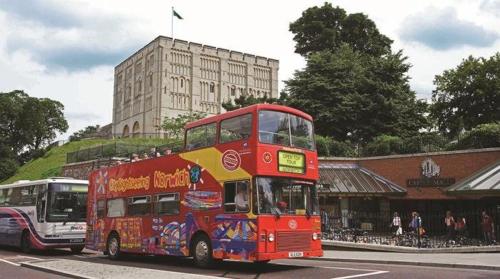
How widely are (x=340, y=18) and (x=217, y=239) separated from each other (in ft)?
146

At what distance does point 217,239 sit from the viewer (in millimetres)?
14680

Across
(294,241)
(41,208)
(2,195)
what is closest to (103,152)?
(2,195)

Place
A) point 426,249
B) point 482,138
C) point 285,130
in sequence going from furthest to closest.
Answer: point 482,138
point 426,249
point 285,130

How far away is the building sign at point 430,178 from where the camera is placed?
29.4m

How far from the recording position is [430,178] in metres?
30.0

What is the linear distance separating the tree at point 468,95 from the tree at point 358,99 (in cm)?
574

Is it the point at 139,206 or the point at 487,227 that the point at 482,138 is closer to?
the point at 487,227

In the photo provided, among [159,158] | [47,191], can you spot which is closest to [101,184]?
[47,191]

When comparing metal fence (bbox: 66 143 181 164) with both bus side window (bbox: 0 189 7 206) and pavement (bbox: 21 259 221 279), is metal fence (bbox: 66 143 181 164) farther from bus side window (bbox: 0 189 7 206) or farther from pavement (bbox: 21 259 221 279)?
pavement (bbox: 21 259 221 279)

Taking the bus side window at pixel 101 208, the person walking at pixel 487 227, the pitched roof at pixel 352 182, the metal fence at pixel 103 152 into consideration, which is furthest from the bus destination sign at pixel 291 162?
the metal fence at pixel 103 152

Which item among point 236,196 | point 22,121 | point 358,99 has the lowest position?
point 236,196

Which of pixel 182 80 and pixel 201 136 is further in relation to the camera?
pixel 182 80

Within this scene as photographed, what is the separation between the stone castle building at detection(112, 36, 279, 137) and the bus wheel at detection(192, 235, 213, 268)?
77.8 metres

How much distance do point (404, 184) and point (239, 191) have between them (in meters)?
19.5
